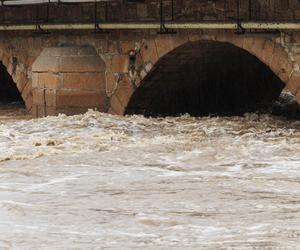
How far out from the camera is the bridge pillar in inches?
547

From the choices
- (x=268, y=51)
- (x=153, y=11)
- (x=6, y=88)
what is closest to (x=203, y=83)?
(x=153, y=11)

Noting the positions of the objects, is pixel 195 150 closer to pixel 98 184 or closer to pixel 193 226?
pixel 98 184

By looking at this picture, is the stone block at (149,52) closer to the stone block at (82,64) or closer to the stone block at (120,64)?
the stone block at (120,64)

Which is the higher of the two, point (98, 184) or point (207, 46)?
point (207, 46)

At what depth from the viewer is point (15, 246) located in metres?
6.13

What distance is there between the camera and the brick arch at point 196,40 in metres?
11.4

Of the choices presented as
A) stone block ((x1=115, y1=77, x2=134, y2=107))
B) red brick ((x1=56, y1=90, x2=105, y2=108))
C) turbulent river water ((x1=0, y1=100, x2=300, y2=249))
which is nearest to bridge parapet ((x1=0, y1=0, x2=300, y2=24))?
stone block ((x1=115, y1=77, x2=134, y2=107))

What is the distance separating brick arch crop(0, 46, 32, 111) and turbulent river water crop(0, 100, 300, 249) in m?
2.91

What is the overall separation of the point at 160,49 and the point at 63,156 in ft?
11.8

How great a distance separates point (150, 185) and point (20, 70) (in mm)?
7908

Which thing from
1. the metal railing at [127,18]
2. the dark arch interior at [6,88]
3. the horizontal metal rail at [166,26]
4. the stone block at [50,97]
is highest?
the metal railing at [127,18]

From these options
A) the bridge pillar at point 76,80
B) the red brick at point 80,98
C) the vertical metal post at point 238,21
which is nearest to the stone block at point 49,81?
the bridge pillar at point 76,80

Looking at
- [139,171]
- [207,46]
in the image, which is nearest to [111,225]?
[139,171]

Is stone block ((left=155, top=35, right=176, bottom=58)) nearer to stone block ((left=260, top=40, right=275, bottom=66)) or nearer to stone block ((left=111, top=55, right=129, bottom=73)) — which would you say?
stone block ((left=111, top=55, right=129, bottom=73))
